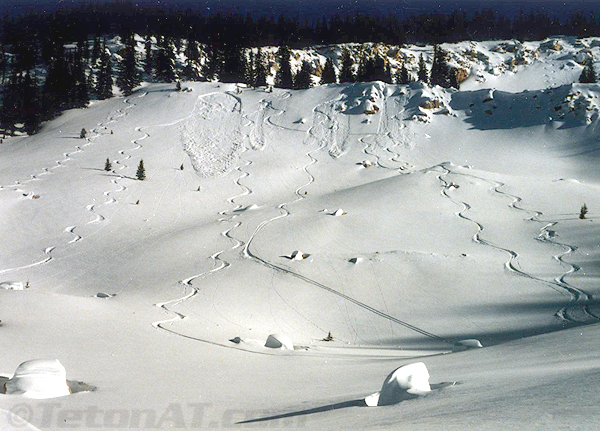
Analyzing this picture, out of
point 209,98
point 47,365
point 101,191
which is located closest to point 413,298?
point 47,365

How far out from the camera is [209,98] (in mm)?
42469

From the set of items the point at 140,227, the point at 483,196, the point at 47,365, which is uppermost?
the point at 47,365

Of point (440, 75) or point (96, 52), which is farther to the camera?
point (96, 52)

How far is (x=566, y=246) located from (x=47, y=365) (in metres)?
14.4

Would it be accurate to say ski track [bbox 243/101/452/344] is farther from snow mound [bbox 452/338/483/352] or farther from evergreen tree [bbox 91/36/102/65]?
evergreen tree [bbox 91/36/102/65]

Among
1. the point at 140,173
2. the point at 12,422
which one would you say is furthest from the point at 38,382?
the point at 140,173

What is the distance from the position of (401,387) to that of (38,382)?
2.99 m

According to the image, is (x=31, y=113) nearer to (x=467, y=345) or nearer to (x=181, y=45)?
(x=181, y=45)

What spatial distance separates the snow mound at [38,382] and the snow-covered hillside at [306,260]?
0.13 m

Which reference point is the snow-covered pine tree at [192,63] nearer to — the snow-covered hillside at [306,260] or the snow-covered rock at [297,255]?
the snow-covered hillside at [306,260]

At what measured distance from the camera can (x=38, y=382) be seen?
14.3 feet

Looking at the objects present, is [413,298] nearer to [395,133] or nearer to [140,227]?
[140,227]

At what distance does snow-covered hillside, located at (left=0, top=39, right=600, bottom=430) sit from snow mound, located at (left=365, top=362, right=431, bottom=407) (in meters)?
0.10

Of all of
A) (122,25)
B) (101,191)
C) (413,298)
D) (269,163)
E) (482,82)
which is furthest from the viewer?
(122,25)
